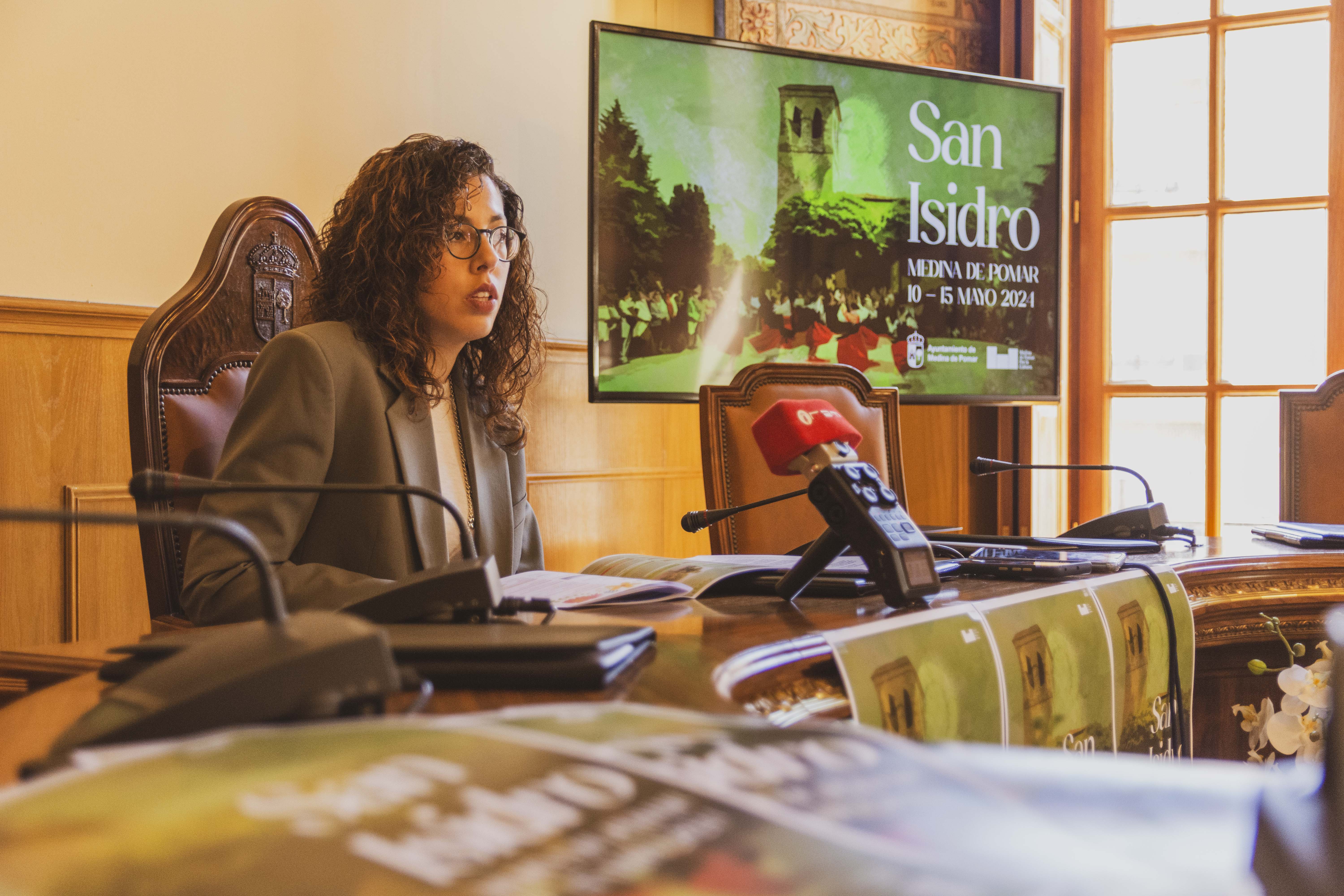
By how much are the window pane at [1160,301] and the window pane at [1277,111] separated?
218 mm

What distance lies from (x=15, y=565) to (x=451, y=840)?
7.10ft

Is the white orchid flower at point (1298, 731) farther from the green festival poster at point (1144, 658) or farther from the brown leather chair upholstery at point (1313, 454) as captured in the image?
the brown leather chair upholstery at point (1313, 454)

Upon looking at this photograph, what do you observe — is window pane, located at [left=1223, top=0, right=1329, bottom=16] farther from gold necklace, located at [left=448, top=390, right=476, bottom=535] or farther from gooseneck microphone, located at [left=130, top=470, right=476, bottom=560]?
gooseneck microphone, located at [left=130, top=470, right=476, bottom=560]

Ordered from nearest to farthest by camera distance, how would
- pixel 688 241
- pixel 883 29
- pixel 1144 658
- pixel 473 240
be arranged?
pixel 1144 658 → pixel 473 240 → pixel 688 241 → pixel 883 29

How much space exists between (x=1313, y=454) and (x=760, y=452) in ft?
4.59

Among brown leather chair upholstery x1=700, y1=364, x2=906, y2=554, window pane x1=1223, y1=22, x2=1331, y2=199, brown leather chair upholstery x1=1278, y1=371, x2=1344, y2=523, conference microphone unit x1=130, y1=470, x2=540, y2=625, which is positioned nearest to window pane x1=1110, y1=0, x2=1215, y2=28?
window pane x1=1223, y1=22, x2=1331, y2=199

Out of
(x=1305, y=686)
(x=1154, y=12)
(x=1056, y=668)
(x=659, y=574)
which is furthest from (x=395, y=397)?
(x=1154, y=12)

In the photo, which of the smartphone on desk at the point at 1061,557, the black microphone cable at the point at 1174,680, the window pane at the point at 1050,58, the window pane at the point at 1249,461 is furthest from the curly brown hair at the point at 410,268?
the window pane at the point at 1249,461

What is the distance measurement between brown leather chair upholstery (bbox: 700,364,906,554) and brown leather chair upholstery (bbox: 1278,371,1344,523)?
0.96 metres

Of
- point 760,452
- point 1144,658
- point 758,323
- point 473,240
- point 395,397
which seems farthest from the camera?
point 758,323

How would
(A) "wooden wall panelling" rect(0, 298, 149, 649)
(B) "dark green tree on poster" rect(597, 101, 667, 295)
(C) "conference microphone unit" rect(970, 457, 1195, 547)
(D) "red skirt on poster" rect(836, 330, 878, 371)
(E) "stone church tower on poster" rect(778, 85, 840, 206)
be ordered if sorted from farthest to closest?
(D) "red skirt on poster" rect(836, 330, 878, 371) → (E) "stone church tower on poster" rect(778, 85, 840, 206) → (B) "dark green tree on poster" rect(597, 101, 667, 295) → (A) "wooden wall panelling" rect(0, 298, 149, 649) → (C) "conference microphone unit" rect(970, 457, 1195, 547)

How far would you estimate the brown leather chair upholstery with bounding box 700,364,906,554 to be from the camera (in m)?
2.21

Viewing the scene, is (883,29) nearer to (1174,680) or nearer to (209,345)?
(209,345)

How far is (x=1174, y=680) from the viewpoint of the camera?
134 cm
